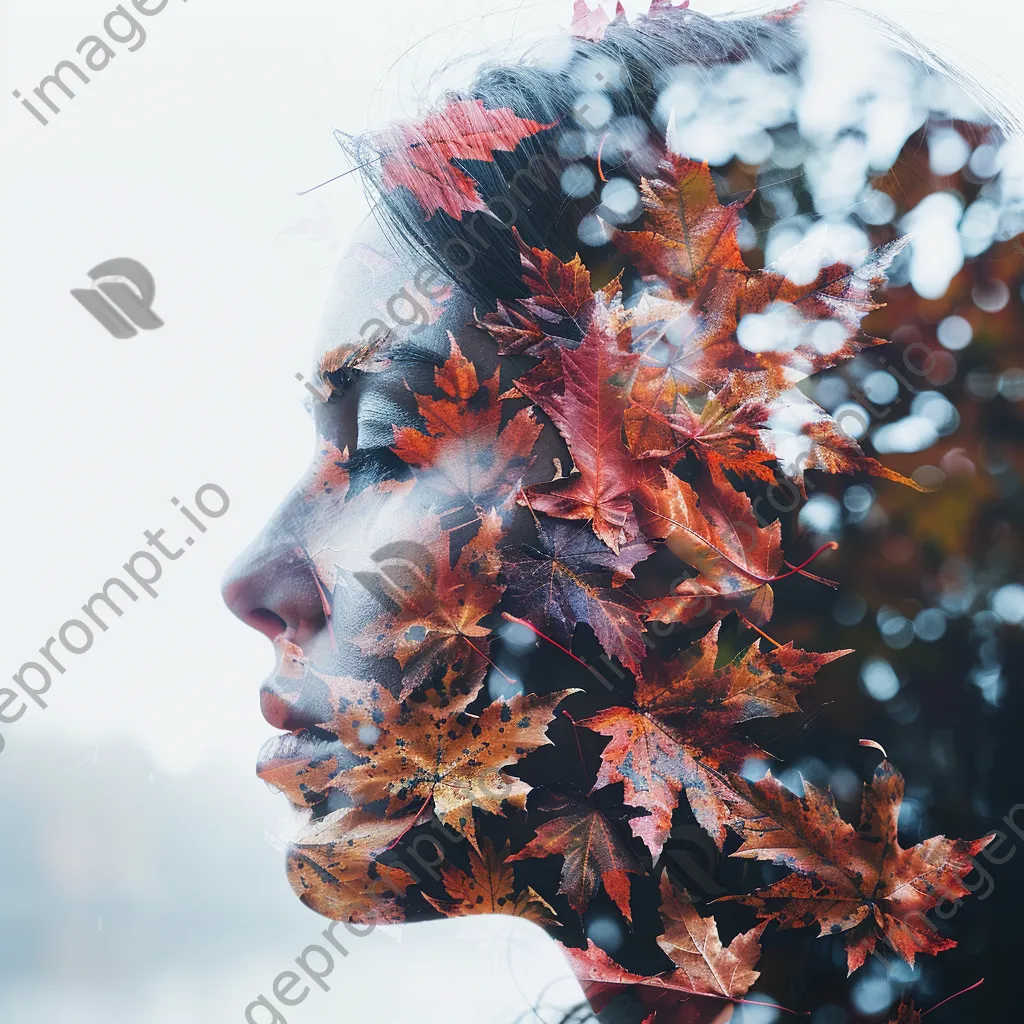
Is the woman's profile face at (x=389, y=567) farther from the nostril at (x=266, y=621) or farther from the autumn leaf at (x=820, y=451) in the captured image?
the autumn leaf at (x=820, y=451)

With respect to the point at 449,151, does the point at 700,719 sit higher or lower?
lower

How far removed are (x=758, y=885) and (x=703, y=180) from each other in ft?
1.60

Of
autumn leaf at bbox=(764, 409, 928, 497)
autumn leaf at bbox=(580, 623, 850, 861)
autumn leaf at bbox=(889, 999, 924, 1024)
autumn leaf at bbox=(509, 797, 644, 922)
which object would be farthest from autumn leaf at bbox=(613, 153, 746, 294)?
autumn leaf at bbox=(889, 999, 924, 1024)

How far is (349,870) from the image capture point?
0.68m

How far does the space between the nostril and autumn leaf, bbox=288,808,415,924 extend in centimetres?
A: 17

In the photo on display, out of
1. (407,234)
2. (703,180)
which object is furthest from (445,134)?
(703,180)

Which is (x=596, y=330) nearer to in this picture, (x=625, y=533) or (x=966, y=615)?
(x=625, y=533)

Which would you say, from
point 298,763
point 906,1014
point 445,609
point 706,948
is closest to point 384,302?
point 445,609

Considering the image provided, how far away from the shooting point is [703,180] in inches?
23.0

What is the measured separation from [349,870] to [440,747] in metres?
0.15

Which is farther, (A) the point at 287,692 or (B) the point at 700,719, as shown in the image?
(A) the point at 287,692

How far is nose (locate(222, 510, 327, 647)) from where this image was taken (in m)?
0.74

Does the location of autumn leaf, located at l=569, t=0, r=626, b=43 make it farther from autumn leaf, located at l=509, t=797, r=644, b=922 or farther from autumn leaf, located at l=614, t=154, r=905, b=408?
autumn leaf, located at l=509, t=797, r=644, b=922
